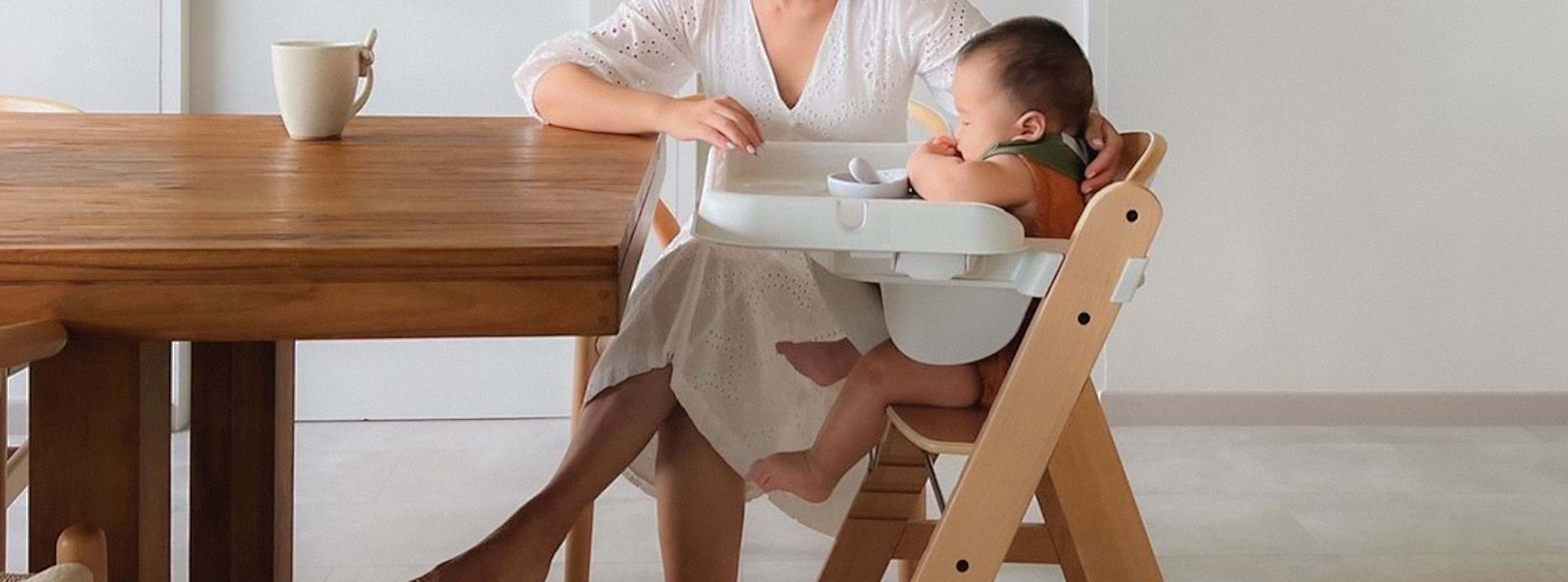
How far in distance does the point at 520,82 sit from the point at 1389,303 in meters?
2.04

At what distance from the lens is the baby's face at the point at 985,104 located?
1706mm

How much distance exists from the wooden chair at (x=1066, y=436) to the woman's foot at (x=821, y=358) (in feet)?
0.72

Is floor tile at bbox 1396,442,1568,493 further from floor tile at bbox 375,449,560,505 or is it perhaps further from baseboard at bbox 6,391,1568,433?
floor tile at bbox 375,449,560,505

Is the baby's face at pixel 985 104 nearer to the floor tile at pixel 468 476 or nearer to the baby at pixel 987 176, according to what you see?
the baby at pixel 987 176

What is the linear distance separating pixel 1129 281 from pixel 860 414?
0.41m

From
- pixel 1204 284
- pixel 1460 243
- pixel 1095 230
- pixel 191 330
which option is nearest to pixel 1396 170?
pixel 1460 243

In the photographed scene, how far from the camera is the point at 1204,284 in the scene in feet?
11.6

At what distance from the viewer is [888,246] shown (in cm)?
140

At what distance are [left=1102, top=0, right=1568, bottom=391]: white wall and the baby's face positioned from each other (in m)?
1.78

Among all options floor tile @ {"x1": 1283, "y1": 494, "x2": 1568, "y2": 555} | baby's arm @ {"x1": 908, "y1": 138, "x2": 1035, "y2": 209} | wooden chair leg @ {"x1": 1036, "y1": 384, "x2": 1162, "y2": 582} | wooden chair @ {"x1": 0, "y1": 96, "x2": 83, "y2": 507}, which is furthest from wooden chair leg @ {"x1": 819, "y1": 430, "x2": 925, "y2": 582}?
floor tile @ {"x1": 1283, "y1": 494, "x2": 1568, "y2": 555}

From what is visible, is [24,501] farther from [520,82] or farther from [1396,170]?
[1396,170]

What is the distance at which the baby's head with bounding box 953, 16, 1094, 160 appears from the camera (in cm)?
170

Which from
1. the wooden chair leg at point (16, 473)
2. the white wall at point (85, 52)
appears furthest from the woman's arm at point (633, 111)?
the white wall at point (85, 52)

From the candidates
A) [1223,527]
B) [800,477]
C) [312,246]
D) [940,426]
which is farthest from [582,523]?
[312,246]
